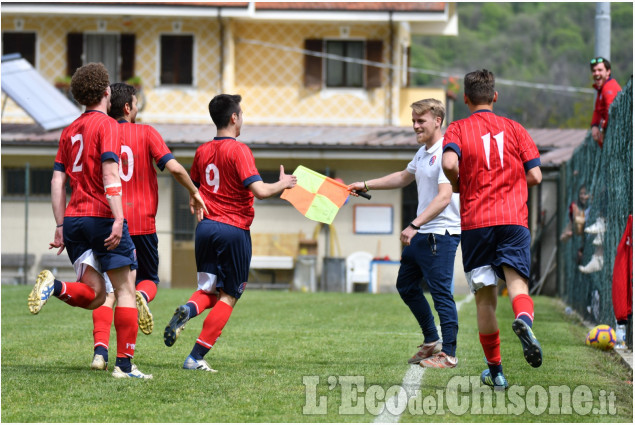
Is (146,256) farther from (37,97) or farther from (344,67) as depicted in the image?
(344,67)

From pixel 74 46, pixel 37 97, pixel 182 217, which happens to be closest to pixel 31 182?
pixel 37 97

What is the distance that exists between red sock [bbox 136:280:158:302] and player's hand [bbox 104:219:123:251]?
2.90ft

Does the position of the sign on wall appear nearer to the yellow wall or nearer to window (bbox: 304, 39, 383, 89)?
the yellow wall

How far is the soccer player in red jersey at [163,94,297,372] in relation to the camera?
7.54 metres

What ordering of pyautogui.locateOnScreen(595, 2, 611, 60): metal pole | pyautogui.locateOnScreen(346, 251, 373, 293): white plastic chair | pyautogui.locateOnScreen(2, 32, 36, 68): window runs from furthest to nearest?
pyautogui.locateOnScreen(2, 32, 36, 68): window → pyautogui.locateOnScreen(346, 251, 373, 293): white plastic chair → pyautogui.locateOnScreen(595, 2, 611, 60): metal pole

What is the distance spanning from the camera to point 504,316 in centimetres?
1427

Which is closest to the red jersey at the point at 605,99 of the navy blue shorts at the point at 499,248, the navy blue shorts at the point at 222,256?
the navy blue shorts at the point at 499,248

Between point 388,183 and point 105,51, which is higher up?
point 105,51

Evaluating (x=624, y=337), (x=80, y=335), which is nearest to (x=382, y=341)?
(x=624, y=337)

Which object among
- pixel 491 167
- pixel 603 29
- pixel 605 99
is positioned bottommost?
pixel 491 167

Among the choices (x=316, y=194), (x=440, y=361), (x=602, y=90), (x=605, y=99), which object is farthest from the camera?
(x=602, y=90)

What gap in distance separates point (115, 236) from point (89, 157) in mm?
586

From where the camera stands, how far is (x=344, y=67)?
94.8 feet

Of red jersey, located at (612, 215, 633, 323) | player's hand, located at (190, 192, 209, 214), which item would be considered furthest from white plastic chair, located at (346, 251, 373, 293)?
player's hand, located at (190, 192, 209, 214)
